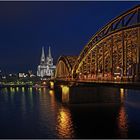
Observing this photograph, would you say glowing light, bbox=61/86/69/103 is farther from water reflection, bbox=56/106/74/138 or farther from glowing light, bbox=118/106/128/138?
glowing light, bbox=118/106/128/138

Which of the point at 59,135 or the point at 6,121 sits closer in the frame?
the point at 59,135

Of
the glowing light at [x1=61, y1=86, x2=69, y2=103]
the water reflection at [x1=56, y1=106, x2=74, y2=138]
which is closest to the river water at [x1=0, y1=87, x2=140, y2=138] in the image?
the water reflection at [x1=56, y1=106, x2=74, y2=138]

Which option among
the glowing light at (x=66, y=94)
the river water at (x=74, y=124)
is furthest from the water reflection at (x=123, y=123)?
the glowing light at (x=66, y=94)

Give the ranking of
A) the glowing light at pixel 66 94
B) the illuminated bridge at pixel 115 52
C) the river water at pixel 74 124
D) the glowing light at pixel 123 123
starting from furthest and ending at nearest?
the glowing light at pixel 66 94
the illuminated bridge at pixel 115 52
the glowing light at pixel 123 123
the river water at pixel 74 124

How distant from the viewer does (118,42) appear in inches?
2864

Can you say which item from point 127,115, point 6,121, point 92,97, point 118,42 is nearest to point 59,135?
point 6,121

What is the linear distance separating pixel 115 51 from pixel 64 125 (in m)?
29.6

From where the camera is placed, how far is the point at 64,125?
2176 inches

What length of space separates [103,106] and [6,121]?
26.7 meters

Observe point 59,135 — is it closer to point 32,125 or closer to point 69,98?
point 32,125

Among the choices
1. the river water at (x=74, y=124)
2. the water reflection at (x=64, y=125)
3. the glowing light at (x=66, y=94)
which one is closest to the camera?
the water reflection at (x=64, y=125)

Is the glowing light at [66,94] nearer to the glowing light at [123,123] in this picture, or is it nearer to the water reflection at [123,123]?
the water reflection at [123,123]

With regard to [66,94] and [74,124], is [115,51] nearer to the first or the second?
[66,94]

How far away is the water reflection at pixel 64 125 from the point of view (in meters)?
47.7
